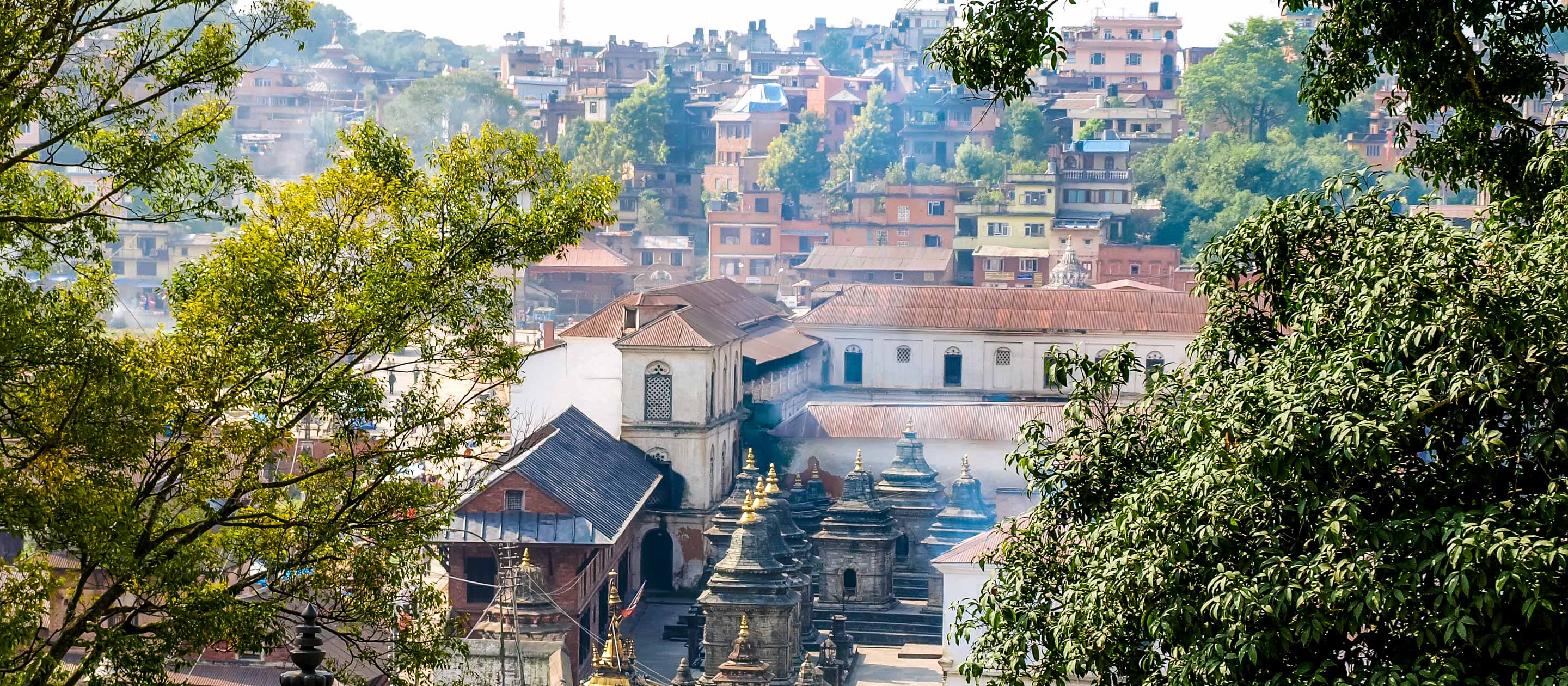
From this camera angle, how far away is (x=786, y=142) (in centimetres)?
7838

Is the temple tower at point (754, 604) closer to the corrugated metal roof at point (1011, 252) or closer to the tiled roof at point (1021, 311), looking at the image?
the tiled roof at point (1021, 311)

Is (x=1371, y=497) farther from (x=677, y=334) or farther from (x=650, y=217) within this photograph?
(x=650, y=217)

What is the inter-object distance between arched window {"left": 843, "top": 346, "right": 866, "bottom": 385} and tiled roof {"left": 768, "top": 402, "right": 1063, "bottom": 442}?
195 inches

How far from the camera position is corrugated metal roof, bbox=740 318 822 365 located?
3962 cm

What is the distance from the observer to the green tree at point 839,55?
4065 inches

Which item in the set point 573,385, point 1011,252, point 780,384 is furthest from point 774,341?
point 1011,252

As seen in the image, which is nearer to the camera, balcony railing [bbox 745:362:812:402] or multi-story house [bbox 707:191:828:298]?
balcony railing [bbox 745:362:812:402]

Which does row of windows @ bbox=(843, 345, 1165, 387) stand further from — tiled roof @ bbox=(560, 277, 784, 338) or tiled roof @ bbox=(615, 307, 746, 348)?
tiled roof @ bbox=(615, 307, 746, 348)

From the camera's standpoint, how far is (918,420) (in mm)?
36906

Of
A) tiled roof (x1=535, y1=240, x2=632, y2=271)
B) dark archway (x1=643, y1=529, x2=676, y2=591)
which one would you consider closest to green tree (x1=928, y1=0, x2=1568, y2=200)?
dark archway (x1=643, y1=529, x2=676, y2=591)

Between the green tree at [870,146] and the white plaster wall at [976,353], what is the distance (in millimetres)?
33025

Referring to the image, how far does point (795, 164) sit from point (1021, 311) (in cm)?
3565

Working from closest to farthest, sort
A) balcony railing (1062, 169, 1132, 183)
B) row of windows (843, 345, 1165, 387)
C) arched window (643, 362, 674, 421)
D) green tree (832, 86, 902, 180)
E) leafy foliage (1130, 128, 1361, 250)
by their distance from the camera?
arched window (643, 362, 674, 421)
row of windows (843, 345, 1165, 387)
balcony railing (1062, 169, 1132, 183)
leafy foliage (1130, 128, 1361, 250)
green tree (832, 86, 902, 180)

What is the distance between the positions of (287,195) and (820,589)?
22.9m
